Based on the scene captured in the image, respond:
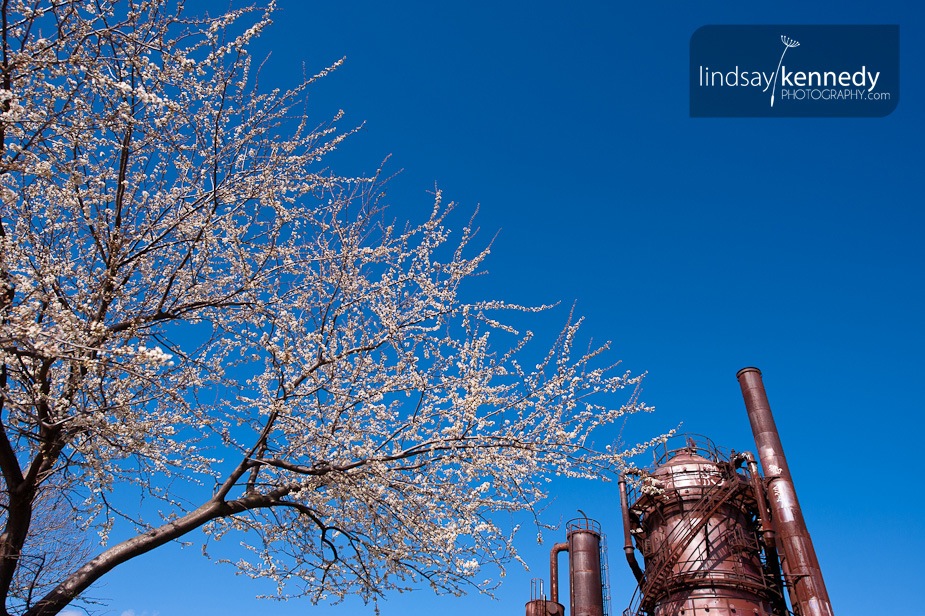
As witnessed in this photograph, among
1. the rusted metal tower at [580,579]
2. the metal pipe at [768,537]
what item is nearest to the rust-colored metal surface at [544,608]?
the rusted metal tower at [580,579]

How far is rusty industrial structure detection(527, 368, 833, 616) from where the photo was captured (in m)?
18.0

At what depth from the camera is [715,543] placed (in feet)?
63.0

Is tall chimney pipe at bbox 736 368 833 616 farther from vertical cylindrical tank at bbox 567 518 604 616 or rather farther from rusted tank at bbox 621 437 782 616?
vertical cylindrical tank at bbox 567 518 604 616

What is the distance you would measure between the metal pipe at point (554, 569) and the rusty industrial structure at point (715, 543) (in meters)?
0.05

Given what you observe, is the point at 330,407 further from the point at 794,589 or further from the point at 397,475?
the point at 794,589

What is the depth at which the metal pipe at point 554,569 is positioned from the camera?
2275 centimetres

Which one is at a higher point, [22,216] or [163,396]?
[22,216]

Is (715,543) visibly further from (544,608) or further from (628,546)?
(544,608)

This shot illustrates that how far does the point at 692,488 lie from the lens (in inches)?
812

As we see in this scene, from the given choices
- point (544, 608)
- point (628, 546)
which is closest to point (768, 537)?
point (628, 546)

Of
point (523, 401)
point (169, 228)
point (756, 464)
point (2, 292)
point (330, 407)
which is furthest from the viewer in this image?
point (756, 464)

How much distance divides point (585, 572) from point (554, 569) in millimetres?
1655

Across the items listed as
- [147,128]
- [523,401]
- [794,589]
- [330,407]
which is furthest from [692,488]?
[147,128]

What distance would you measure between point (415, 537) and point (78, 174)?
509cm
